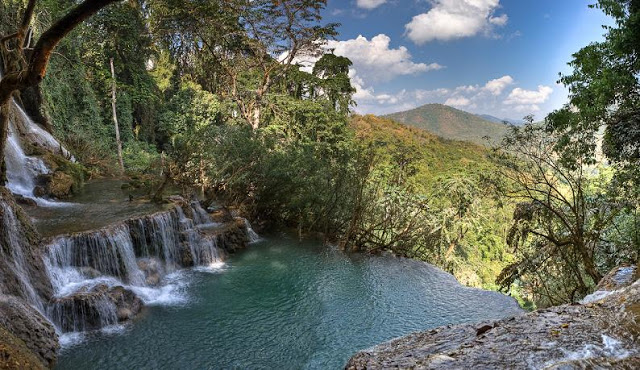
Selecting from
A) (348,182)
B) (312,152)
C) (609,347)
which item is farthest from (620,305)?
(312,152)

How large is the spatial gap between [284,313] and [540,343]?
20.9 feet

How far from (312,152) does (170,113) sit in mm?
16181

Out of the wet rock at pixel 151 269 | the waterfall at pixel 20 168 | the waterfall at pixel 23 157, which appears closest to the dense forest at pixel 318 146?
the waterfall at pixel 23 157

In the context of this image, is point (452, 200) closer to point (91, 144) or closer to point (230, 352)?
point (230, 352)

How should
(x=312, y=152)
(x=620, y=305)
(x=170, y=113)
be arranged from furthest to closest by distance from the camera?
(x=170, y=113) → (x=312, y=152) → (x=620, y=305)

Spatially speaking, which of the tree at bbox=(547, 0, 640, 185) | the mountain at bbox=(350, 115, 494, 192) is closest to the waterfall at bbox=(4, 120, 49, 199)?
the tree at bbox=(547, 0, 640, 185)

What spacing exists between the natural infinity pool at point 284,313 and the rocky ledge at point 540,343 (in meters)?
3.25

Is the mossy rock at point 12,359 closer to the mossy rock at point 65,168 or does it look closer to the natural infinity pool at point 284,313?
the natural infinity pool at point 284,313

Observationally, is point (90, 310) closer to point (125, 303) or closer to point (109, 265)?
point (125, 303)

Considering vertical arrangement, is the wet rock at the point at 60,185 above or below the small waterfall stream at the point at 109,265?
above

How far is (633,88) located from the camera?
28.9 ft

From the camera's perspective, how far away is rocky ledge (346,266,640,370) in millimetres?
2416

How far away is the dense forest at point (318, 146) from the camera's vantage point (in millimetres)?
→ 7613

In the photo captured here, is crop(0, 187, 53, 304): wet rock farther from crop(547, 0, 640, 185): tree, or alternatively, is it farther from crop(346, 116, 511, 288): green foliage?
crop(547, 0, 640, 185): tree
